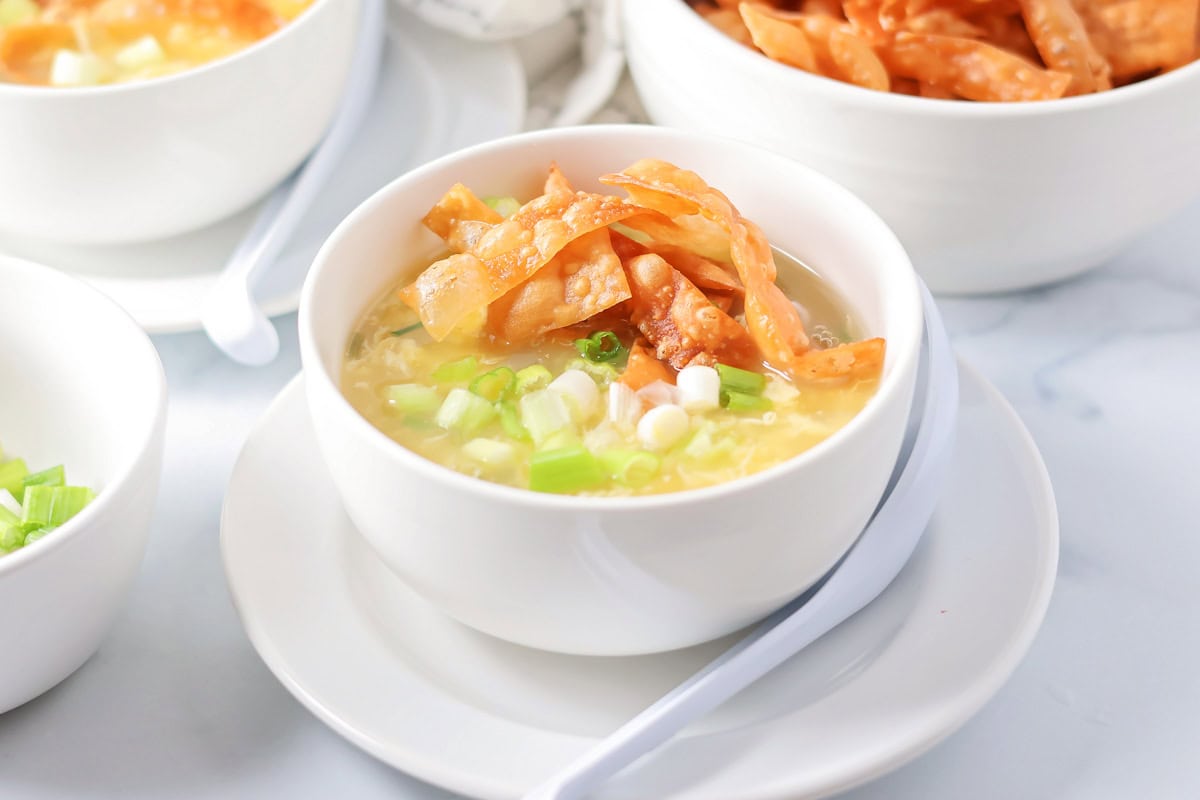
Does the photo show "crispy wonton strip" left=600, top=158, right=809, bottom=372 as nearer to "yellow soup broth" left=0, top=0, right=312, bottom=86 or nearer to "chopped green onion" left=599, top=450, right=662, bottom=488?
"chopped green onion" left=599, top=450, right=662, bottom=488

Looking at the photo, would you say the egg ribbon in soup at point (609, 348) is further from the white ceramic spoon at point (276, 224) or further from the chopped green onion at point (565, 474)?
the white ceramic spoon at point (276, 224)

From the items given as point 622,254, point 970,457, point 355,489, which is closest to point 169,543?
point 355,489

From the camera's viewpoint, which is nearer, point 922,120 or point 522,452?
point 522,452

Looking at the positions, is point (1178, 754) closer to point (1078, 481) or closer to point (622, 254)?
point (1078, 481)

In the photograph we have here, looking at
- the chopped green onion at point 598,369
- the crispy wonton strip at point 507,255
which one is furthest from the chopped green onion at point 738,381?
the crispy wonton strip at point 507,255

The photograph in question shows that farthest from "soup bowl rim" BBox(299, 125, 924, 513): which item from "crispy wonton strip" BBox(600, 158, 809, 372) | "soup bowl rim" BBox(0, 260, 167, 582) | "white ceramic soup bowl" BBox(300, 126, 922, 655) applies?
"soup bowl rim" BBox(0, 260, 167, 582)
